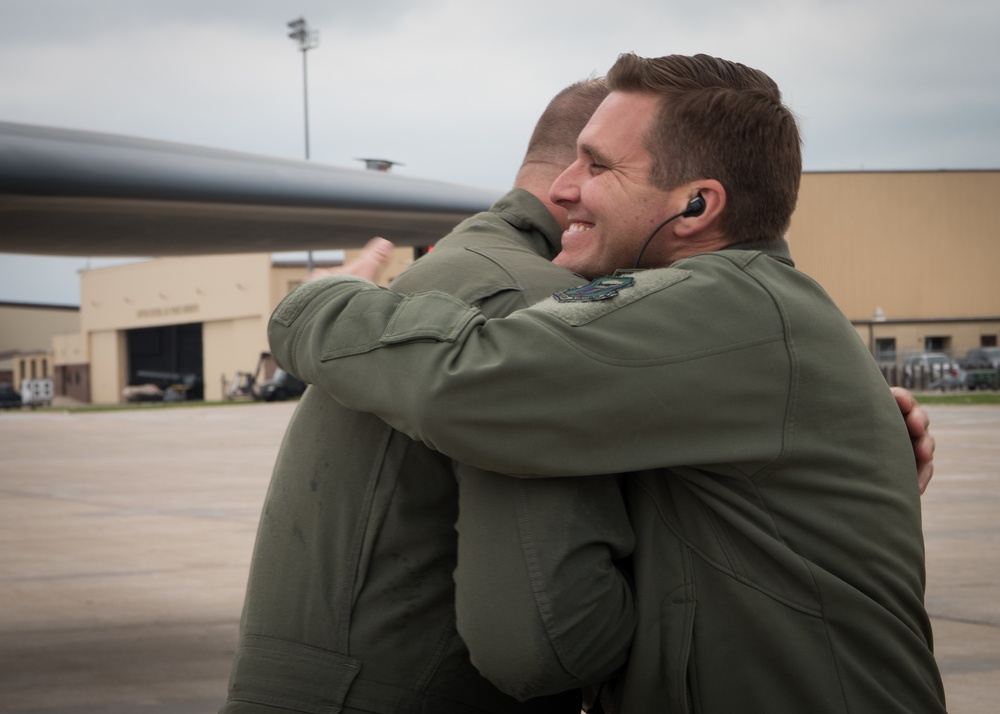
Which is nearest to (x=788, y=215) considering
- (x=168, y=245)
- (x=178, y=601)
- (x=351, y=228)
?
(x=351, y=228)

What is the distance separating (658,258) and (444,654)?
2.73ft

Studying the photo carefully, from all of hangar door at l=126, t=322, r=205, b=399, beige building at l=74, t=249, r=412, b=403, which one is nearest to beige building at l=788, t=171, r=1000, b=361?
beige building at l=74, t=249, r=412, b=403

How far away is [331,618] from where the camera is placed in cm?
189

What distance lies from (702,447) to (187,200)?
4.20 metres

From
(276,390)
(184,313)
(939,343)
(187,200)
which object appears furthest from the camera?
(184,313)

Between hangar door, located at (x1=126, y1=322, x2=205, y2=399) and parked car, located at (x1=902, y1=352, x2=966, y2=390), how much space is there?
5461cm

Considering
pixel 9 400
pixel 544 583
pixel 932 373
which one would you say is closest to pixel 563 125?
pixel 544 583

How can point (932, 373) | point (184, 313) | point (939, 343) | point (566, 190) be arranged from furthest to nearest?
point (184, 313) → point (939, 343) → point (932, 373) → point (566, 190)

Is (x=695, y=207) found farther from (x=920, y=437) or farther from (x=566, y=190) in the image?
(x=920, y=437)

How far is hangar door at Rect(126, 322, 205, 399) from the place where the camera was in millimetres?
82312

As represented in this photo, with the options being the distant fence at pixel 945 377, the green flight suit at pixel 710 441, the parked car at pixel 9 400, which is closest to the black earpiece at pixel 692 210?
the green flight suit at pixel 710 441

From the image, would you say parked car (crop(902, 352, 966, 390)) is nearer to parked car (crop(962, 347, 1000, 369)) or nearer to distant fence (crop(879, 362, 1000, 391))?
distant fence (crop(879, 362, 1000, 391))

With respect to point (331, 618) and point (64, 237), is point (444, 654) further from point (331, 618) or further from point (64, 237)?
point (64, 237)

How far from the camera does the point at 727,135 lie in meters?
1.82
